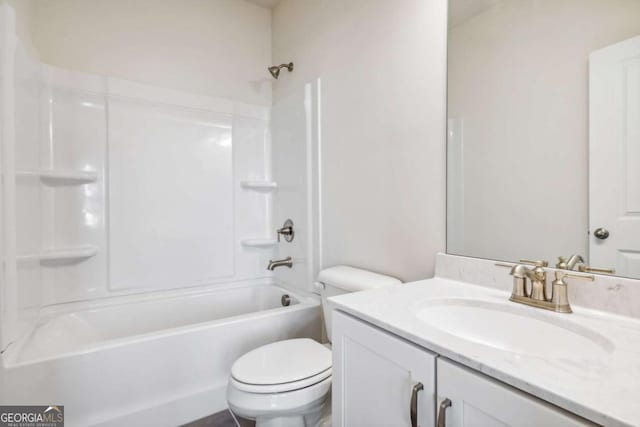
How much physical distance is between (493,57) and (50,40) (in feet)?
7.69

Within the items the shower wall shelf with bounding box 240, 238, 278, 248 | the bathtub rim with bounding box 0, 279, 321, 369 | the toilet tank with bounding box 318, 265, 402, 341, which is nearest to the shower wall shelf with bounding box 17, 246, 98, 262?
the bathtub rim with bounding box 0, 279, 321, 369

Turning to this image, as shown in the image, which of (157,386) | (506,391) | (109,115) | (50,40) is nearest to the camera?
(506,391)

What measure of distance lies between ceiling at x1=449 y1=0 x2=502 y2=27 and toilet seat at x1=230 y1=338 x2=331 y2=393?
4.90 feet

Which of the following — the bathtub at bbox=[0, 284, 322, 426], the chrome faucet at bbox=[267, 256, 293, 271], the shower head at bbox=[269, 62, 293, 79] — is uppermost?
the shower head at bbox=[269, 62, 293, 79]

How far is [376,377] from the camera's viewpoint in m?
0.82

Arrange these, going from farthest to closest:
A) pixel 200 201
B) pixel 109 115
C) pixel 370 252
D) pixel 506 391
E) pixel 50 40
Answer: pixel 200 201
pixel 109 115
pixel 50 40
pixel 370 252
pixel 506 391

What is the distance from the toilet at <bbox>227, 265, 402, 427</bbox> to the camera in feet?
3.75

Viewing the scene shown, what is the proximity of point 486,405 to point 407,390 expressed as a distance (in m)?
0.20

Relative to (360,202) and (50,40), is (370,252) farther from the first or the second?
(50,40)

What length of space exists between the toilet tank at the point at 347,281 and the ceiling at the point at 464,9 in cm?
111

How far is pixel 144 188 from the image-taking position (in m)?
2.06

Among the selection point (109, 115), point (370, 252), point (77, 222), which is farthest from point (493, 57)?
point (77, 222)

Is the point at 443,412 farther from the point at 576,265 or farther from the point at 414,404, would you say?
the point at 576,265

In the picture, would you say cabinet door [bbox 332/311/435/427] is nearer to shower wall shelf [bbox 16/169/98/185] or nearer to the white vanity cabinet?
the white vanity cabinet
